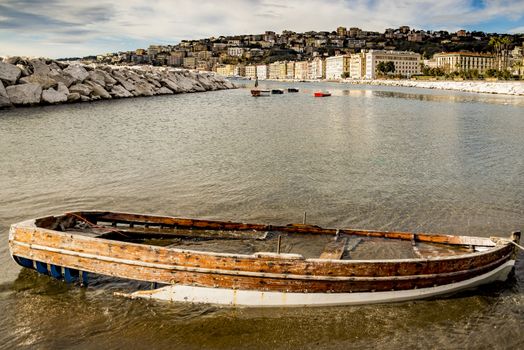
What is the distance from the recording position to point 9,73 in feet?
158

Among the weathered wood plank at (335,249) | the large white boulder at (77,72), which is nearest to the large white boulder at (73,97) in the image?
the large white boulder at (77,72)

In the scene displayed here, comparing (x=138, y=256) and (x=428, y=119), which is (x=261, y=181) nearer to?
(x=138, y=256)

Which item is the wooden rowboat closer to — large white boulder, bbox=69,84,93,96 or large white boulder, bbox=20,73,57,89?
large white boulder, bbox=20,73,57,89

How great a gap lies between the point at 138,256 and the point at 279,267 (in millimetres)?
2609

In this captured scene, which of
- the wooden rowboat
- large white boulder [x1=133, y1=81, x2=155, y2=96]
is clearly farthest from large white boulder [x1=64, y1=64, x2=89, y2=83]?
the wooden rowboat

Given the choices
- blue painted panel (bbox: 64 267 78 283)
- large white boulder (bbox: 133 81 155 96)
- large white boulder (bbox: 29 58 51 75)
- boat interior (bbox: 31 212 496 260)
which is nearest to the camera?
blue painted panel (bbox: 64 267 78 283)

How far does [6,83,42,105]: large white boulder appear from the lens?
48.2m

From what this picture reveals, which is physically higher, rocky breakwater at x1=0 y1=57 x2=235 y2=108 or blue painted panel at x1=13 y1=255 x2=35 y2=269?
rocky breakwater at x1=0 y1=57 x2=235 y2=108

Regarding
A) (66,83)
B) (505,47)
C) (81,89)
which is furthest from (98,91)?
(505,47)

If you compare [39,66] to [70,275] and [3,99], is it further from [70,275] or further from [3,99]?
[70,275]

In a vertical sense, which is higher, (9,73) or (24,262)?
(9,73)

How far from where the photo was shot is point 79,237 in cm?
913

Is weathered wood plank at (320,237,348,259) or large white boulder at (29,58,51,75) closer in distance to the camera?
weathered wood plank at (320,237,348,259)

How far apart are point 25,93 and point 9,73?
236cm
